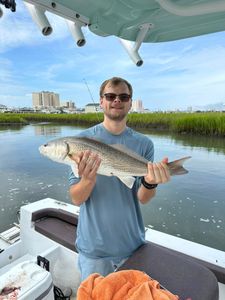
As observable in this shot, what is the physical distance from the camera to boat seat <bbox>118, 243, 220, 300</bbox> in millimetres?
1521

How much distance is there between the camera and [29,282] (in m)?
1.81

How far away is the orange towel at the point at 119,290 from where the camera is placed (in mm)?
1230

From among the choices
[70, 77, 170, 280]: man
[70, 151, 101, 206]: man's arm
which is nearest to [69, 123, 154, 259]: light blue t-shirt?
[70, 77, 170, 280]: man

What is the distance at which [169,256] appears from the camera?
6.16ft

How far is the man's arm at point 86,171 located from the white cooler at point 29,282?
2.56ft

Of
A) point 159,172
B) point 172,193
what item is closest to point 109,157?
point 159,172

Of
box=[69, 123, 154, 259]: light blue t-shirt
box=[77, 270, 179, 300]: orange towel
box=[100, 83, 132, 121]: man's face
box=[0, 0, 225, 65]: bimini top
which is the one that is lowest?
box=[77, 270, 179, 300]: orange towel

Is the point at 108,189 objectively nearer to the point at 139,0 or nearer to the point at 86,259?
the point at 86,259

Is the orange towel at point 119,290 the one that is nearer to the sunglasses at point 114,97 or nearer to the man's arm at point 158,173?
the man's arm at point 158,173

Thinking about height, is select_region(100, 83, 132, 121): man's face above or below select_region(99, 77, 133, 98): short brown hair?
below

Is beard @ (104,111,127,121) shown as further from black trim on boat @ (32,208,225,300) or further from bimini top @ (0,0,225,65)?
black trim on boat @ (32,208,225,300)

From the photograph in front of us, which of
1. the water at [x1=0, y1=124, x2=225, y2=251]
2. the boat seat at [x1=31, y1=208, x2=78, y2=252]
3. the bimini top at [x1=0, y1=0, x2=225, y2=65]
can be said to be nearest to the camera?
the bimini top at [x1=0, y1=0, x2=225, y2=65]

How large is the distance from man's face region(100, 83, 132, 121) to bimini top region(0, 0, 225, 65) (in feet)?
1.22

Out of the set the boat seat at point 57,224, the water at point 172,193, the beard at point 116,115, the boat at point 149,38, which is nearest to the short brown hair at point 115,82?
the beard at point 116,115
